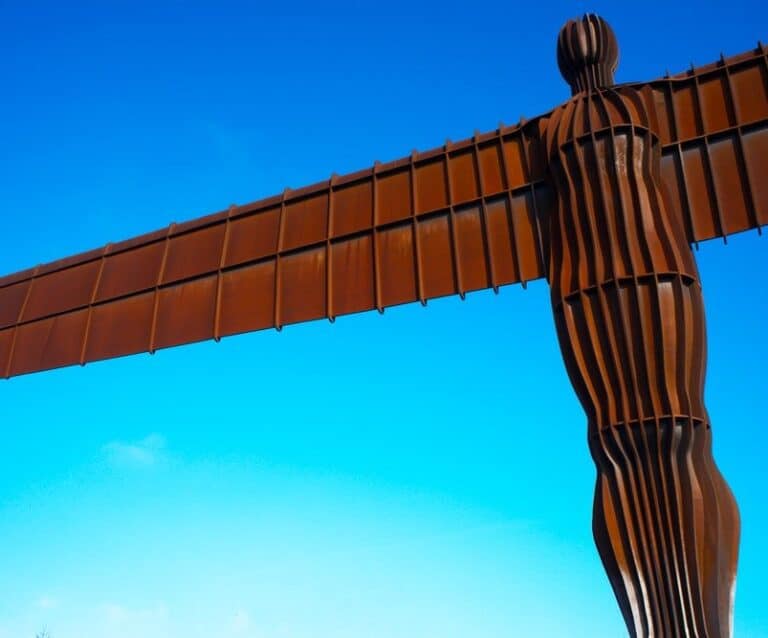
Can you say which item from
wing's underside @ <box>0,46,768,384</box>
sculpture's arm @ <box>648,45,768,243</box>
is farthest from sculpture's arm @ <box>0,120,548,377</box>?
sculpture's arm @ <box>648,45,768,243</box>

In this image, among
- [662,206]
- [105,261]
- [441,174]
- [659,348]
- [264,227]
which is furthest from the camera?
[105,261]

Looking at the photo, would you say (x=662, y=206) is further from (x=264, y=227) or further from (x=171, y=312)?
(x=171, y=312)

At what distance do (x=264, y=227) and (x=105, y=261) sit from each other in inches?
183

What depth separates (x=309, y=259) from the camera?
18.0m

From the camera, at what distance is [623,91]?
15.8 m

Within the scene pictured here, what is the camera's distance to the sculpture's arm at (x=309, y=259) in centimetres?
1650

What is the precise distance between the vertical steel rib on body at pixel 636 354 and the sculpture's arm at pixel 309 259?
1.21 meters

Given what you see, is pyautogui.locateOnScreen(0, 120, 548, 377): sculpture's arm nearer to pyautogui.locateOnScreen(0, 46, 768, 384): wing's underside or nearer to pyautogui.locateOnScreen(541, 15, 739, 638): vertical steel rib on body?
pyautogui.locateOnScreen(0, 46, 768, 384): wing's underside

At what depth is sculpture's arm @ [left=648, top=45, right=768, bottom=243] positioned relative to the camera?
1510 cm

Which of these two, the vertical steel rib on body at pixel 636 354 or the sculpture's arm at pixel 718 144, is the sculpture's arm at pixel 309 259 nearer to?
the vertical steel rib on body at pixel 636 354

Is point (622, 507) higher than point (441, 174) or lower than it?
lower

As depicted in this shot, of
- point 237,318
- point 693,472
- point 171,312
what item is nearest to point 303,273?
point 237,318

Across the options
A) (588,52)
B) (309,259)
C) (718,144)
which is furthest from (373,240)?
(718,144)

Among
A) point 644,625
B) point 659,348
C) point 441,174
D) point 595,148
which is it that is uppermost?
point 441,174
